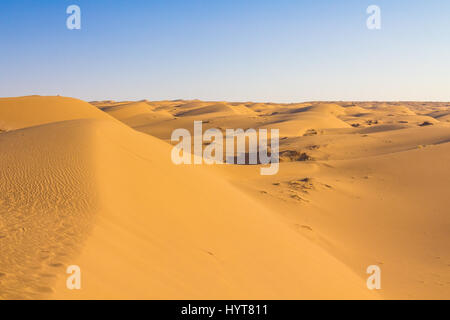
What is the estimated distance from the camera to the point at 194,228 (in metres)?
4.89

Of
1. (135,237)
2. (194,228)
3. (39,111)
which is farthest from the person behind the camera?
(39,111)

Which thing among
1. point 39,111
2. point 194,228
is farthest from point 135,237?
point 39,111

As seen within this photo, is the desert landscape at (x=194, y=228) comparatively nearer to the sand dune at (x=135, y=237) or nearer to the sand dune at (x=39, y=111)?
the sand dune at (x=135, y=237)

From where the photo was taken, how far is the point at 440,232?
24.2 feet

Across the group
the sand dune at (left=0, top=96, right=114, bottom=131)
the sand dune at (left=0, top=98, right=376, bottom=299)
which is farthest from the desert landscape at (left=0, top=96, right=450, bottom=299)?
the sand dune at (left=0, top=96, right=114, bottom=131)

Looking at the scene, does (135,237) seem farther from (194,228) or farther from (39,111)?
(39,111)

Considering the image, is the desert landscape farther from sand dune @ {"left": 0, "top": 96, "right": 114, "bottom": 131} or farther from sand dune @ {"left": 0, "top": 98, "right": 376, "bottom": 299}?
sand dune @ {"left": 0, "top": 96, "right": 114, "bottom": 131}

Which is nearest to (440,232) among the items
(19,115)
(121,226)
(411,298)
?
(411,298)

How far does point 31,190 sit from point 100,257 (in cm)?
234

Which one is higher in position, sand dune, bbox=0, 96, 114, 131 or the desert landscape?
sand dune, bbox=0, 96, 114, 131

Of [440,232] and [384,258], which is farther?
[440,232]

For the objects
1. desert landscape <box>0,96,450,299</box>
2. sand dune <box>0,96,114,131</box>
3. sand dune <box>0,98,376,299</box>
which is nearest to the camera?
sand dune <box>0,98,376,299</box>

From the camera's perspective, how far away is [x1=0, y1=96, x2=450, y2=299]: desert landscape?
10.6 ft
